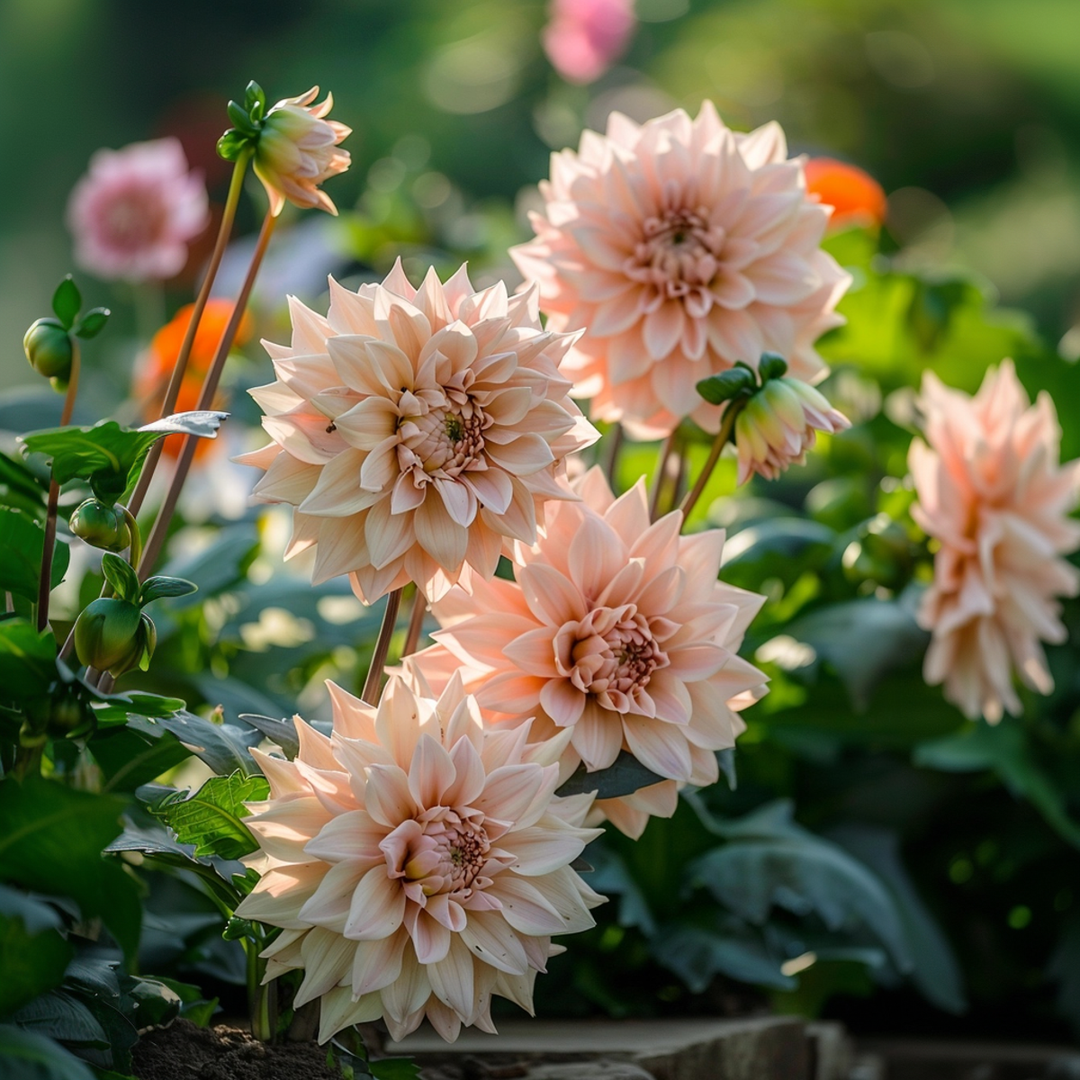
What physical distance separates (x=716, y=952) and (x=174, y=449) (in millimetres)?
889

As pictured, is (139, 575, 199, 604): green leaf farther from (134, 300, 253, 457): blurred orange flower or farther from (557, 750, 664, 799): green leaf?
(134, 300, 253, 457): blurred orange flower

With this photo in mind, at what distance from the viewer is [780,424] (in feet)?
1.89

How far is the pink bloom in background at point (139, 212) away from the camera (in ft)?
4.40

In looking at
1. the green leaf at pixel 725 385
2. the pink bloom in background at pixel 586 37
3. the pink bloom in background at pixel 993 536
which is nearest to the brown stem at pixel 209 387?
the green leaf at pixel 725 385

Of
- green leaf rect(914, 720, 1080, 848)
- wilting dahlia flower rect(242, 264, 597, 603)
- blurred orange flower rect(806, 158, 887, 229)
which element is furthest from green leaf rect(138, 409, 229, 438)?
blurred orange flower rect(806, 158, 887, 229)

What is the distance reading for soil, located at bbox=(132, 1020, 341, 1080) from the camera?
534 mm

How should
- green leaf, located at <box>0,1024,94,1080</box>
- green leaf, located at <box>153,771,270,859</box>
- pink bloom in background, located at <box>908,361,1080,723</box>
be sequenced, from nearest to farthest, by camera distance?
1. green leaf, located at <box>0,1024,94,1080</box>
2. green leaf, located at <box>153,771,270,859</box>
3. pink bloom in background, located at <box>908,361,1080,723</box>

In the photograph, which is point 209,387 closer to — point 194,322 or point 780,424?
point 194,322

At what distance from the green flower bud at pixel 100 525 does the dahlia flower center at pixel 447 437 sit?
0.12 metres

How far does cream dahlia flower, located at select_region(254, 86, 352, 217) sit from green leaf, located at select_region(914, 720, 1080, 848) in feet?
2.27

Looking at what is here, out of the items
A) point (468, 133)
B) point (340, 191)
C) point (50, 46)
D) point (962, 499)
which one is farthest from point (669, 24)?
point (962, 499)

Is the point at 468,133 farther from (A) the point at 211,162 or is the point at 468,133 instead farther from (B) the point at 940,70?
(B) the point at 940,70

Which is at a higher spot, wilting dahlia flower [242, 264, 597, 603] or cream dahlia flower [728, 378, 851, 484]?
cream dahlia flower [728, 378, 851, 484]

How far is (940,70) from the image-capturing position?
205 inches
